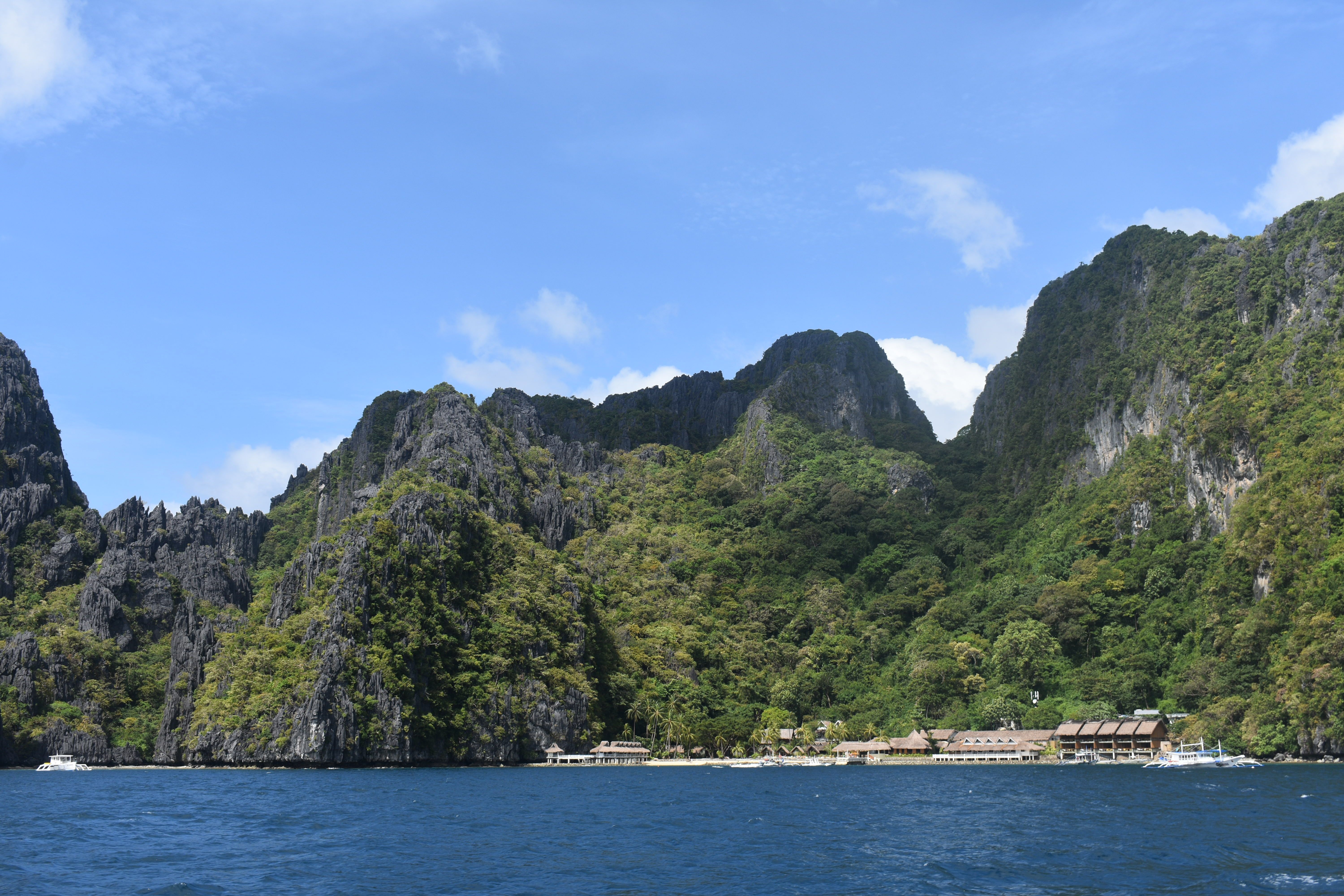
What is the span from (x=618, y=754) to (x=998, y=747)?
3787 cm

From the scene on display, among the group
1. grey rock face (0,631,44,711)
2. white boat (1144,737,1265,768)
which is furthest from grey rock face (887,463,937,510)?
grey rock face (0,631,44,711)

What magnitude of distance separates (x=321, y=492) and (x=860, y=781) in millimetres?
127335

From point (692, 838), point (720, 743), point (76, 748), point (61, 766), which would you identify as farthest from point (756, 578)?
point (692, 838)

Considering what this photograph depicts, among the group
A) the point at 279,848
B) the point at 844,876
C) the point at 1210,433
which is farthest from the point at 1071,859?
the point at 1210,433

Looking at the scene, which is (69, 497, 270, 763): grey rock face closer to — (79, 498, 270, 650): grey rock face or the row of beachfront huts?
(79, 498, 270, 650): grey rock face

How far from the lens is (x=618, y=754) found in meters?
111

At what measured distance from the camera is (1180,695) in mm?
99812

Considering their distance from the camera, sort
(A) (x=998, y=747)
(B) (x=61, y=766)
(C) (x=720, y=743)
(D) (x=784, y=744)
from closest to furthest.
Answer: (B) (x=61, y=766)
(A) (x=998, y=747)
(C) (x=720, y=743)
(D) (x=784, y=744)

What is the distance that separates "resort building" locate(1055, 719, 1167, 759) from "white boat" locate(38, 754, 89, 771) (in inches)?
3728

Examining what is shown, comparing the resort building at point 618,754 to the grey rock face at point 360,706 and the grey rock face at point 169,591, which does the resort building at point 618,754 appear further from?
the grey rock face at point 169,591

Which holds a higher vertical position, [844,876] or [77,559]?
[77,559]

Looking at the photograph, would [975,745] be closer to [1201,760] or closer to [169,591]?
[1201,760]

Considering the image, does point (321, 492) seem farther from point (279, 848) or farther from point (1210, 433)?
point (279, 848)

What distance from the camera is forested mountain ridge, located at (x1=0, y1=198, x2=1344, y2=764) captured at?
99938 mm
